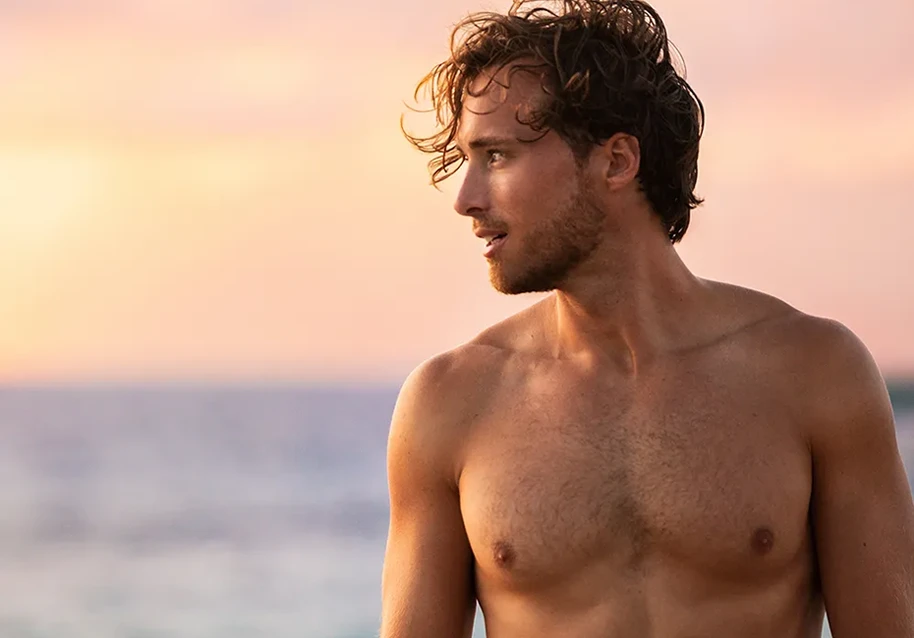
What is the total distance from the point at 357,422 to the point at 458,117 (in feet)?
46.5

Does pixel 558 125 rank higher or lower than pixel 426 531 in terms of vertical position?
higher

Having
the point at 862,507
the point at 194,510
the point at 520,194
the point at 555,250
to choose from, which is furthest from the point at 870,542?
the point at 194,510

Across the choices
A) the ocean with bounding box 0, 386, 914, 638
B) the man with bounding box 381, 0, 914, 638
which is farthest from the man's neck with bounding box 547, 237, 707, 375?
the ocean with bounding box 0, 386, 914, 638

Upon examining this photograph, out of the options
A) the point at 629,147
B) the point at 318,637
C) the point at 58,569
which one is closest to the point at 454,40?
the point at 629,147

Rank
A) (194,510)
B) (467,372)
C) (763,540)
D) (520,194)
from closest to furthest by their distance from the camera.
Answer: (763,540), (520,194), (467,372), (194,510)

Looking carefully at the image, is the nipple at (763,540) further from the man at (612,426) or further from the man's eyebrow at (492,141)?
the man's eyebrow at (492,141)

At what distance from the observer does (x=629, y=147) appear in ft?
9.48

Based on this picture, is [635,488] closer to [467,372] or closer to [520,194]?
[467,372]

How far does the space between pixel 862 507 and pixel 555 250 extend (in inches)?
26.7

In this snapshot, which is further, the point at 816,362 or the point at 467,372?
the point at 467,372

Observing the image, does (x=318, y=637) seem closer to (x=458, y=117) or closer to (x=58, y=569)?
(x=58, y=569)

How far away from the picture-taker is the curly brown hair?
2.81 meters

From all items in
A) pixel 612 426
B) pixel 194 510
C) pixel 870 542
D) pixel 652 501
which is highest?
pixel 194 510

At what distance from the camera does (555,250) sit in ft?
8.97
